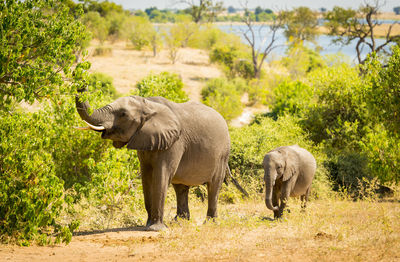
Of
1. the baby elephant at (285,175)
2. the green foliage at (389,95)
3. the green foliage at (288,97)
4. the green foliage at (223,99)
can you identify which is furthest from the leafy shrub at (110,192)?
the green foliage at (223,99)

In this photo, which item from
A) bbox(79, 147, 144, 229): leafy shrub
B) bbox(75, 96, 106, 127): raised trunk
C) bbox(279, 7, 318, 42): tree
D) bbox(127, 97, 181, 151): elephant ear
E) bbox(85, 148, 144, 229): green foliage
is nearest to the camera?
bbox(75, 96, 106, 127): raised trunk

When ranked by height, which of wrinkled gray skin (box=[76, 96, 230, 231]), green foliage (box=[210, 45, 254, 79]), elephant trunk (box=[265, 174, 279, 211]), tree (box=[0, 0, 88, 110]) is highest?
tree (box=[0, 0, 88, 110])

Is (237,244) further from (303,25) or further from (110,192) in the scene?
(303,25)

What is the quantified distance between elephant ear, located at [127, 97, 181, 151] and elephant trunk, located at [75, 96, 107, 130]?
2.23ft

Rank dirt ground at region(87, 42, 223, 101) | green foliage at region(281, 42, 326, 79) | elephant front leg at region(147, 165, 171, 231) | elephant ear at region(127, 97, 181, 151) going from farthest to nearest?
green foliage at region(281, 42, 326, 79) → dirt ground at region(87, 42, 223, 101) → elephant front leg at region(147, 165, 171, 231) → elephant ear at region(127, 97, 181, 151)

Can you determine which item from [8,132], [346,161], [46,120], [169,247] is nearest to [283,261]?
[169,247]

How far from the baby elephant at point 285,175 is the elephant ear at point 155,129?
2.28m

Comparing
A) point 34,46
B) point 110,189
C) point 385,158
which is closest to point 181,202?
point 110,189

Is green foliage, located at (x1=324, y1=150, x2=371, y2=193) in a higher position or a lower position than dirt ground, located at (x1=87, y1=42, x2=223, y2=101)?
higher

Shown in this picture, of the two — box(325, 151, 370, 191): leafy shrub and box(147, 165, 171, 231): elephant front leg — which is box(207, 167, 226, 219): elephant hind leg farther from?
box(325, 151, 370, 191): leafy shrub

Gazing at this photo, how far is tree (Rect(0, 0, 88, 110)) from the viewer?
621 cm

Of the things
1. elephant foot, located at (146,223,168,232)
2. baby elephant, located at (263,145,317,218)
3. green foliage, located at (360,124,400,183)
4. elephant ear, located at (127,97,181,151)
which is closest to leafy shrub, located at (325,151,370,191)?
green foliage, located at (360,124,400,183)

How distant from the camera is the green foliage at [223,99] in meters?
28.7

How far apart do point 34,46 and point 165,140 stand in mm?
2505
